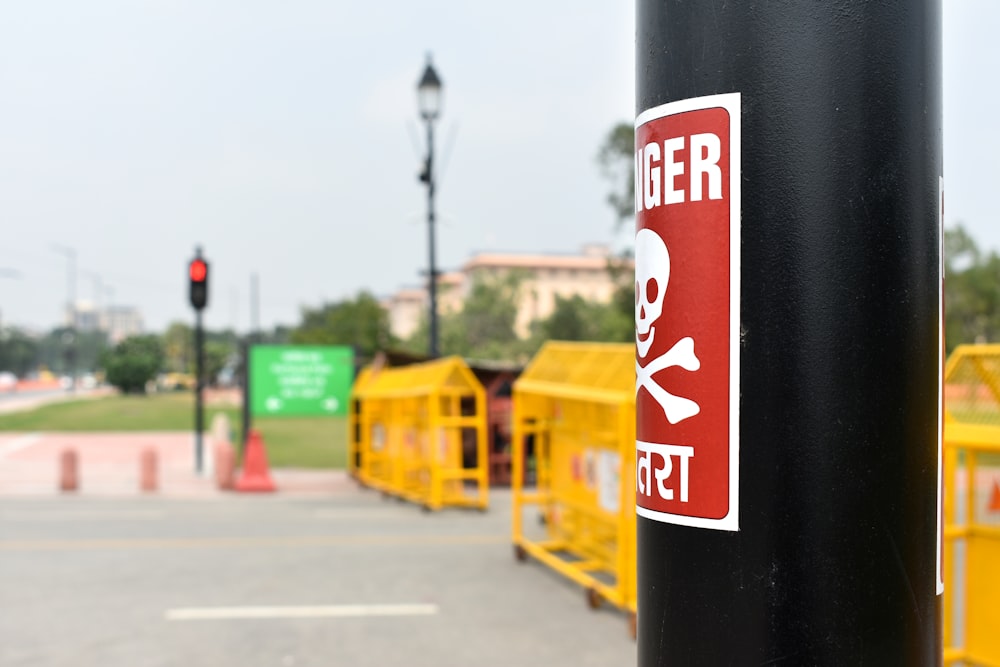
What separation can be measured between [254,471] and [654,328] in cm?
1631

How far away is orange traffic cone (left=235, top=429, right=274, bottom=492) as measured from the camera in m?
17.0

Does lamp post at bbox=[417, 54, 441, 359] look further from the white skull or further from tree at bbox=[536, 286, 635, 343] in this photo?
tree at bbox=[536, 286, 635, 343]

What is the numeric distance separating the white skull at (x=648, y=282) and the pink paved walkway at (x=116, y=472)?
618 inches

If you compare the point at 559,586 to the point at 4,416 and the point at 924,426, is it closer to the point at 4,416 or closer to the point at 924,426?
the point at 924,426

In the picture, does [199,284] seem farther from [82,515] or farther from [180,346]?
[180,346]

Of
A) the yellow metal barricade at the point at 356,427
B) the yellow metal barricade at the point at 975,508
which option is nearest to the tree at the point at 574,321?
the yellow metal barricade at the point at 356,427

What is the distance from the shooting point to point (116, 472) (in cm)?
2016

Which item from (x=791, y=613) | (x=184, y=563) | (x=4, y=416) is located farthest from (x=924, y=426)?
(x=4, y=416)

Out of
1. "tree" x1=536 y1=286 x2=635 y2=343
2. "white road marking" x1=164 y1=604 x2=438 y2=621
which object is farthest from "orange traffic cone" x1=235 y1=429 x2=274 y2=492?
"tree" x1=536 y1=286 x2=635 y2=343

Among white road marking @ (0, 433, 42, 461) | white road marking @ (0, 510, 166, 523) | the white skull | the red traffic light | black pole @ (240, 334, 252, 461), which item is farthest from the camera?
white road marking @ (0, 433, 42, 461)

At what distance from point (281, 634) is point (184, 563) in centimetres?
334

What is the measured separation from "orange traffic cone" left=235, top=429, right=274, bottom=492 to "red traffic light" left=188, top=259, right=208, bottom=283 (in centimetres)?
326

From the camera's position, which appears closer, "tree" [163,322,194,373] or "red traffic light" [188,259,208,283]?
"red traffic light" [188,259,208,283]

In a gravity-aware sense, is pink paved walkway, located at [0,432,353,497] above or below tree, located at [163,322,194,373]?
below
